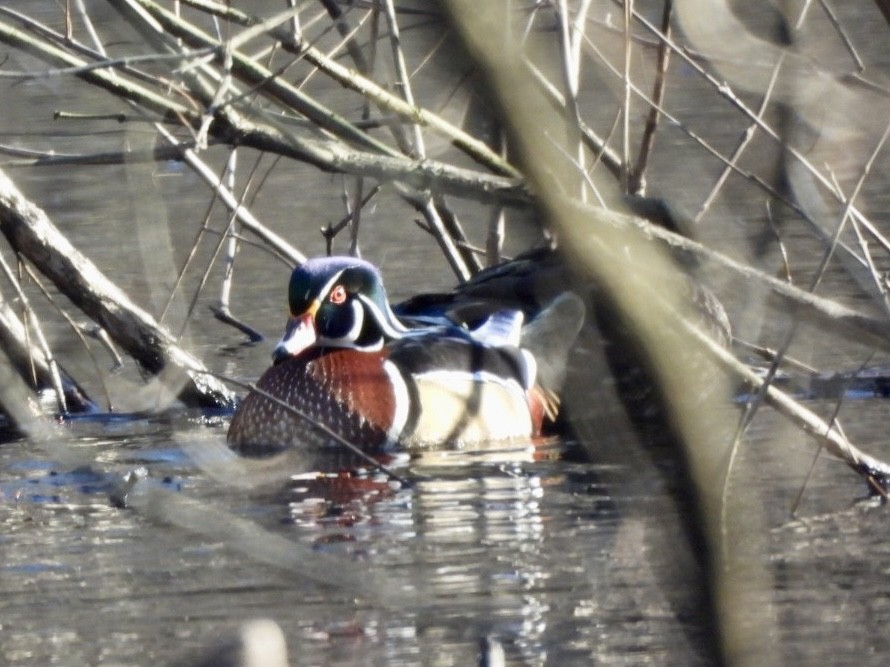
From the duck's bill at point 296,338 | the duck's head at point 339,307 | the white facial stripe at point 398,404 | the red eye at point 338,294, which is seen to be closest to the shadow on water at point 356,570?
the white facial stripe at point 398,404

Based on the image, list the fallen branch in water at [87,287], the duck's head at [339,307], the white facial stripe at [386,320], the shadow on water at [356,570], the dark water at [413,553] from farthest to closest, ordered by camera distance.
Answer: the white facial stripe at [386,320] → the duck's head at [339,307] → the fallen branch in water at [87,287] → the shadow on water at [356,570] → the dark water at [413,553]

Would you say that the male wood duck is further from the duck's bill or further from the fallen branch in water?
the fallen branch in water

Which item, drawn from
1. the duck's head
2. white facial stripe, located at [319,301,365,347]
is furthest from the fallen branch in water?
white facial stripe, located at [319,301,365,347]

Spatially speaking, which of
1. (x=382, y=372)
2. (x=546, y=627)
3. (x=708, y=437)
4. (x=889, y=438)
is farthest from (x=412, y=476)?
(x=708, y=437)

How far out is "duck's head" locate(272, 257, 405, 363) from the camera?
22.4 feet

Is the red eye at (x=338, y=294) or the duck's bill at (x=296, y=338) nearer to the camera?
the duck's bill at (x=296, y=338)

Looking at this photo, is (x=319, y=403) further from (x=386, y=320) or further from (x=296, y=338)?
(x=386, y=320)

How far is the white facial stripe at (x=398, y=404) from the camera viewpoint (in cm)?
667

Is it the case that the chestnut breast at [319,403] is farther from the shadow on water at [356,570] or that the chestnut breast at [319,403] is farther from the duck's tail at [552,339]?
the duck's tail at [552,339]

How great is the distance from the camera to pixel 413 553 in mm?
4852

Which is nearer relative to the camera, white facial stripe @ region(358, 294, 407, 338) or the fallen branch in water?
the fallen branch in water

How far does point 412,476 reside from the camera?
604 cm

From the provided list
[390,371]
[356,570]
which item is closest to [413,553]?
[356,570]

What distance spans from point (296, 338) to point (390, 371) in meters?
0.40
